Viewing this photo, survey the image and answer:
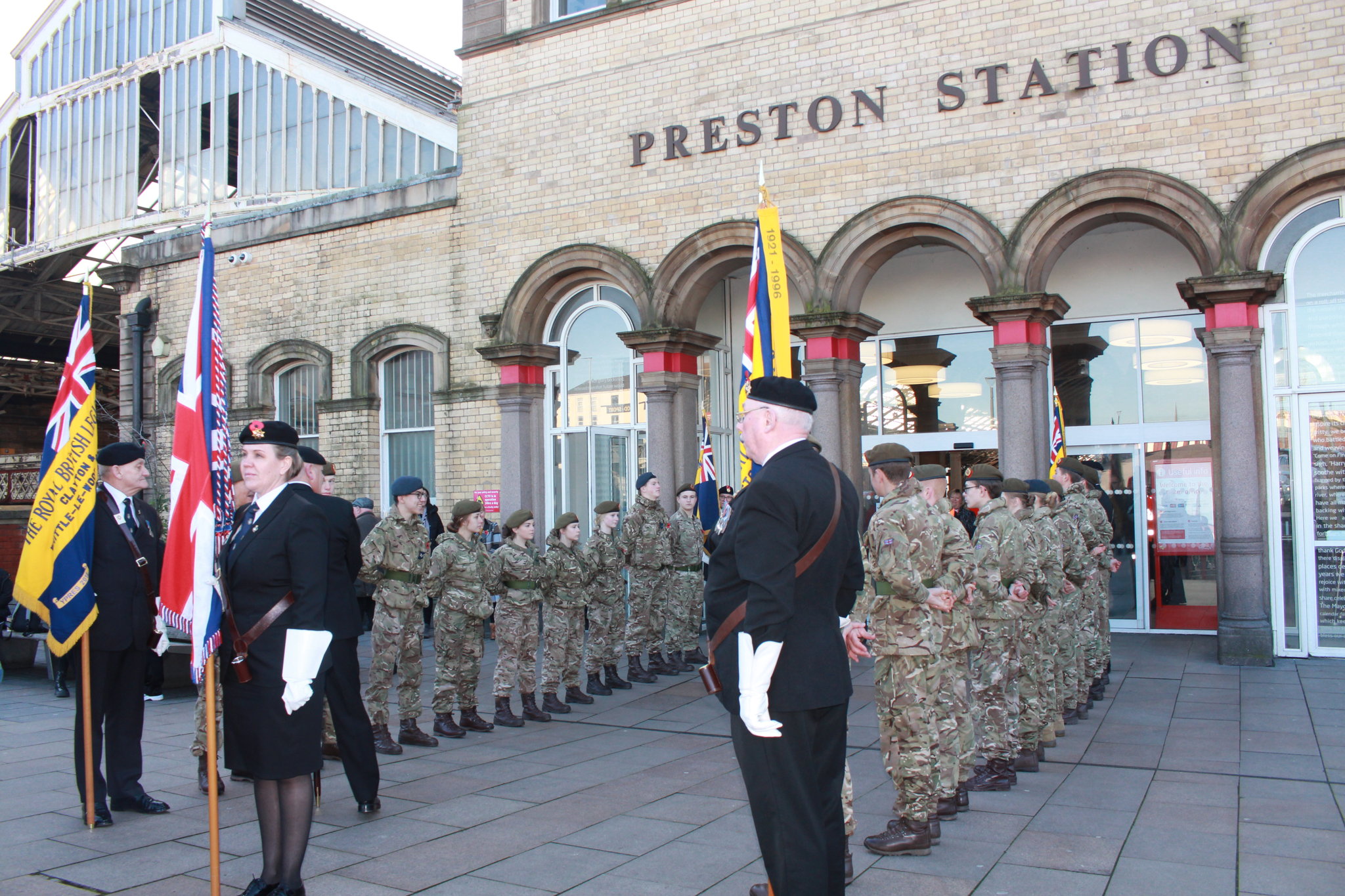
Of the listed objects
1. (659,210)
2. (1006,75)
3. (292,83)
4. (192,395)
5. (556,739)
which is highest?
(292,83)

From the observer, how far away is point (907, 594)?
5.11 metres

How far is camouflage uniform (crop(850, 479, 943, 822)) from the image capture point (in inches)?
198

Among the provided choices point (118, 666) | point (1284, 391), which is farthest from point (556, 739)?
point (1284, 391)

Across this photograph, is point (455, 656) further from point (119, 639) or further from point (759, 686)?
point (759, 686)

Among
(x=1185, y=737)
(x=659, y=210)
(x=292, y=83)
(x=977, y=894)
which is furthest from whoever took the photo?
(x=292, y=83)

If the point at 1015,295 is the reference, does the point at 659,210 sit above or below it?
above

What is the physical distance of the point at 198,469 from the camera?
14.8ft

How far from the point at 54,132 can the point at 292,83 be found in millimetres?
8208

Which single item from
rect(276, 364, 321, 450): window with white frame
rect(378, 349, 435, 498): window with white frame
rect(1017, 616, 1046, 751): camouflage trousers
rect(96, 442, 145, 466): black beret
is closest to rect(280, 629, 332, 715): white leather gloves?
rect(96, 442, 145, 466): black beret

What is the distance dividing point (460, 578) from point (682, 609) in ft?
11.6

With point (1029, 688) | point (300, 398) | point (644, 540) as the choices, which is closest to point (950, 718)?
point (1029, 688)

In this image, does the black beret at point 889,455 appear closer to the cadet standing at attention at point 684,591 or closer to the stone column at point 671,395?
the cadet standing at attention at point 684,591

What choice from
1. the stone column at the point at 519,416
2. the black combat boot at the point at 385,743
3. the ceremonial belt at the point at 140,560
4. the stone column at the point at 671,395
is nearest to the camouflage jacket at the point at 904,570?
the black combat boot at the point at 385,743

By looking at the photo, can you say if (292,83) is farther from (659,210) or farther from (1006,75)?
(1006,75)
